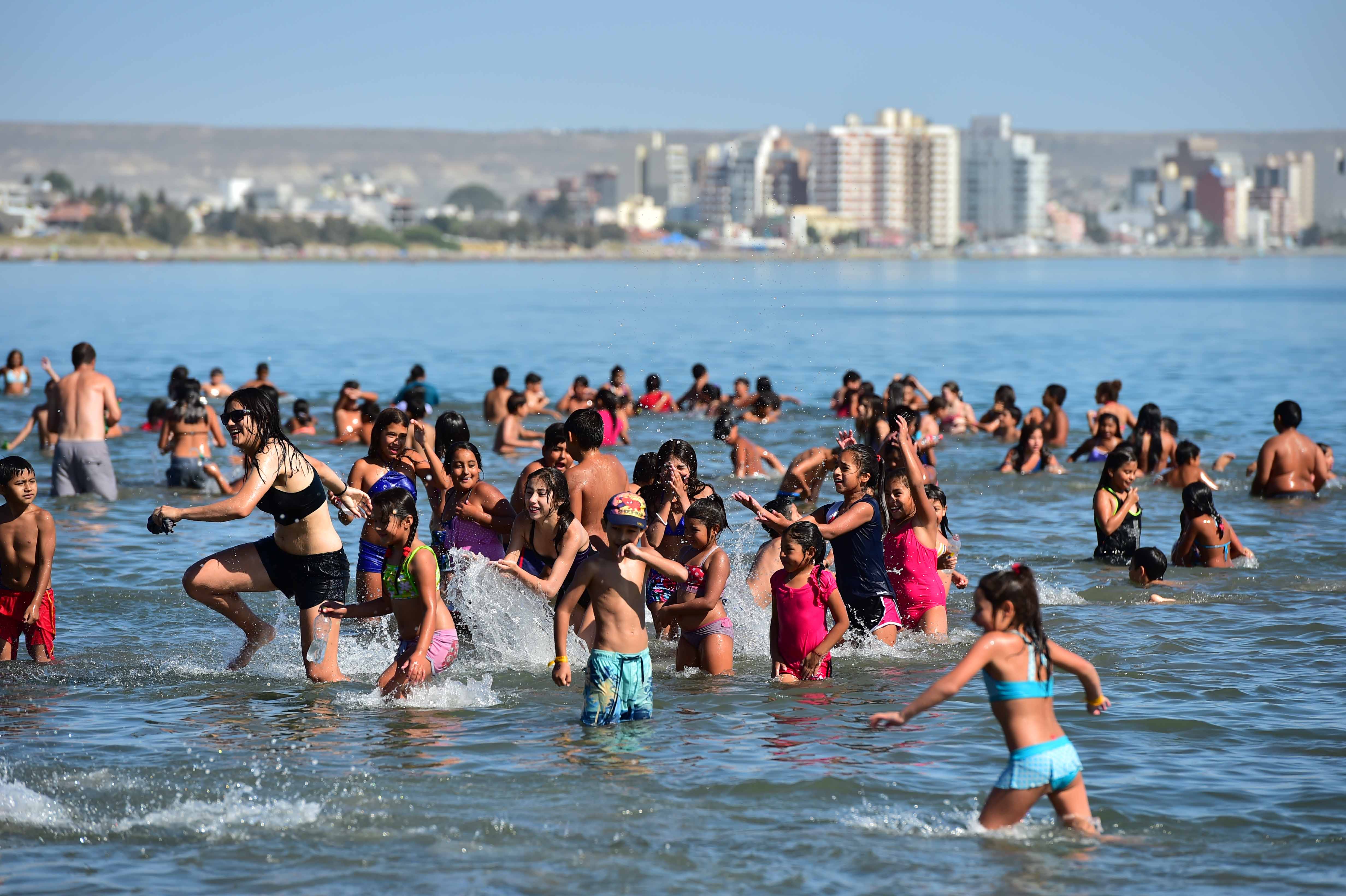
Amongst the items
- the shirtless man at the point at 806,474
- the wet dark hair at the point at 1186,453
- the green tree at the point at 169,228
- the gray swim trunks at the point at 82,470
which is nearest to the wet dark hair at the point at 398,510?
the shirtless man at the point at 806,474

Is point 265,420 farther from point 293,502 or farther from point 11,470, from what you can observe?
point 11,470

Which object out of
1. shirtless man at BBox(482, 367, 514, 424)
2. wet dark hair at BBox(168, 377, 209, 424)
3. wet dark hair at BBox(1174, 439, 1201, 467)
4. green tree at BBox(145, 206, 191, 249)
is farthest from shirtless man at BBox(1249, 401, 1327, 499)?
green tree at BBox(145, 206, 191, 249)

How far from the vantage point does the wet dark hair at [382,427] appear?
368 inches

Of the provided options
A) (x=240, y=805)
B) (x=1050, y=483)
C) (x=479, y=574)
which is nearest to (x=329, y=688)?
(x=479, y=574)

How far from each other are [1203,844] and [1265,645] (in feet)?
13.4

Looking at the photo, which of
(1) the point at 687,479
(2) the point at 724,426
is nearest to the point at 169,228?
(2) the point at 724,426

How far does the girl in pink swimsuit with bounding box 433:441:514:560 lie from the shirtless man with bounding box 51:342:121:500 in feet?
20.9

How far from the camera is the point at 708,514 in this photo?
8227 mm

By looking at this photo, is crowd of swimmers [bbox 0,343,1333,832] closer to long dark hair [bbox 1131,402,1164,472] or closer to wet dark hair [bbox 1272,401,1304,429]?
wet dark hair [bbox 1272,401,1304,429]

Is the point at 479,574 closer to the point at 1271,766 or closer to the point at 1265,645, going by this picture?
the point at 1271,766

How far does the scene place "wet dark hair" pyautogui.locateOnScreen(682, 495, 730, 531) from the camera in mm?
8227

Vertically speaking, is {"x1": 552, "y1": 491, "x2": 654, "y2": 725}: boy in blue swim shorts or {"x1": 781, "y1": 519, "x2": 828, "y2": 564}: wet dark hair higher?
{"x1": 781, "y1": 519, "x2": 828, "y2": 564}: wet dark hair

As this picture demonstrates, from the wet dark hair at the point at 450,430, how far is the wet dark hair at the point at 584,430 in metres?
0.84

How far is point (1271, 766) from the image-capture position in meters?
7.68
